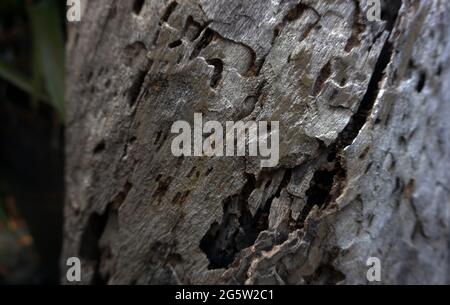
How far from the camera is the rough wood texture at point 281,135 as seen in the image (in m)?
0.82

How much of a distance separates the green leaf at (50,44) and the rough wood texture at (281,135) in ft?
1.37

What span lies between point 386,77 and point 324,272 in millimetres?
402

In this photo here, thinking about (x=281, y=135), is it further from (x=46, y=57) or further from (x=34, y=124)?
(x=34, y=124)

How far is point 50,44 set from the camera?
55.6 inches

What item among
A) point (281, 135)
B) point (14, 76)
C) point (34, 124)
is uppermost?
point (14, 76)

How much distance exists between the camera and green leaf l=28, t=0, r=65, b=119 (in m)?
1.39

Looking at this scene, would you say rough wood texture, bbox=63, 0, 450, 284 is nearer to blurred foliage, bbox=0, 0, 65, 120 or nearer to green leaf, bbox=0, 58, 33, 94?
blurred foliage, bbox=0, 0, 65, 120

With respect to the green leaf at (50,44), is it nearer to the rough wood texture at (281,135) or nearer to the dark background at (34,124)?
the dark background at (34,124)

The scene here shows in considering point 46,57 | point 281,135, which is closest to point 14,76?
point 46,57

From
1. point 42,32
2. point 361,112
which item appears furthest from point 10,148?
point 361,112

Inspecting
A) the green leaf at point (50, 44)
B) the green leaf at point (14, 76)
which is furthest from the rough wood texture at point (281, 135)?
the green leaf at point (14, 76)

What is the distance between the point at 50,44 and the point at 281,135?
3.04 feet

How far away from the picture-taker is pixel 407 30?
34.2 inches

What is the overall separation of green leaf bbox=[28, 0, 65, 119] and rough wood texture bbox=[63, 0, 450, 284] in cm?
42
